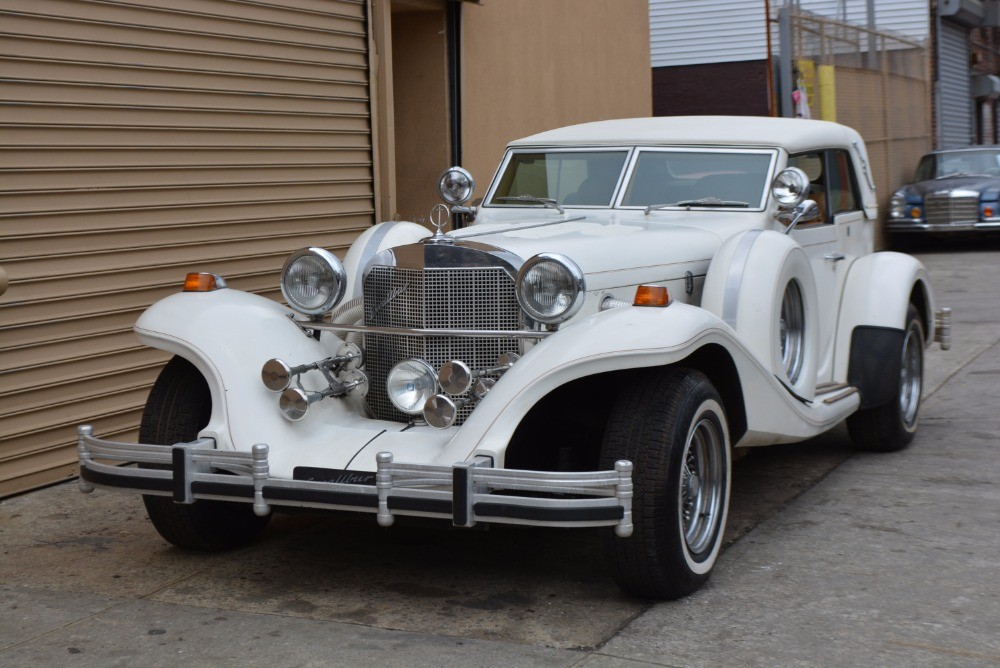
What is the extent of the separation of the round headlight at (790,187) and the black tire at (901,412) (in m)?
1.11

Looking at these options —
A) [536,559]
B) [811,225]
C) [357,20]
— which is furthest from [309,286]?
[357,20]

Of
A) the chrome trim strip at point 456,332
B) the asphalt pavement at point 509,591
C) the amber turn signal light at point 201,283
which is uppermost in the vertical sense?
the amber turn signal light at point 201,283

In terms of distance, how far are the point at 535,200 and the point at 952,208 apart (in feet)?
43.3

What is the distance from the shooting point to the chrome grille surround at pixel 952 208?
57.3ft

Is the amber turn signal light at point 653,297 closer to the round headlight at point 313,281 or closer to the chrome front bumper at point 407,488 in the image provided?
the chrome front bumper at point 407,488

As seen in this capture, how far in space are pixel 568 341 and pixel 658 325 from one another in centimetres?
31

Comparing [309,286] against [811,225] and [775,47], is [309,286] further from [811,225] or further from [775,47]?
[775,47]

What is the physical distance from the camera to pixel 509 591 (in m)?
4.33

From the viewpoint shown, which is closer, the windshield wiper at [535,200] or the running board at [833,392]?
the running board at [833,392]

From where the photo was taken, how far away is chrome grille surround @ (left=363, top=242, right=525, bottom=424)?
448cm

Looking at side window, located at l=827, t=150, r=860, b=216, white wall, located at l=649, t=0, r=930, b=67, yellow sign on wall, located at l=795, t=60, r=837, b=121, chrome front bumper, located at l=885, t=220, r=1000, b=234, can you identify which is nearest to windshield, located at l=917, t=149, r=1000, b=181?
chrome front bumper, located at l=885, t=220, r=1000, b=234

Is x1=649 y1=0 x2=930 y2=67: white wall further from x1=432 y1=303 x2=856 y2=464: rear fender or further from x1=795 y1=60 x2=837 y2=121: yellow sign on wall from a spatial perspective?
x1=432 y1=303 x2=856 y2=464: rear fender

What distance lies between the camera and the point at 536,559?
470 centimetres

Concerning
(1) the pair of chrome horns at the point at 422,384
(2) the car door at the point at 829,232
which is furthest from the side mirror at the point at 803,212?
(1) the pair of chrome horns at the point at 422,384
